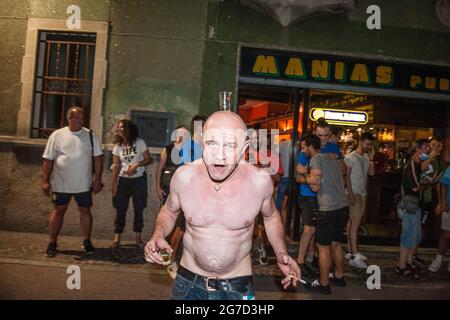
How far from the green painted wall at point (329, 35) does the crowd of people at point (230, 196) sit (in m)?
1.72

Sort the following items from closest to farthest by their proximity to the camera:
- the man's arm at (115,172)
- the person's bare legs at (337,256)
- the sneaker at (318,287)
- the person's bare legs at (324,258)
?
the person's bare legs at (324,258), the sneaker at (318,287), the person's bare legs at (337,256), the man's arm at (115,172)

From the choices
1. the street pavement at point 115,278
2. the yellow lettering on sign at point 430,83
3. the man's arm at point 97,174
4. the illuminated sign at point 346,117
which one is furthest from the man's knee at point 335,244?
the yellow lettering on sign at point 430,83

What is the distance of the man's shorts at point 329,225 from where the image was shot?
5.18 meters

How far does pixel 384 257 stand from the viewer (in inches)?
309

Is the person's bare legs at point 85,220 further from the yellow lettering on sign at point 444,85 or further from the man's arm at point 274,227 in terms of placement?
the yellow lettering on sign at point 444,85

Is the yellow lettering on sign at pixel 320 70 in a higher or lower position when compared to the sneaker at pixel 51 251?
higher

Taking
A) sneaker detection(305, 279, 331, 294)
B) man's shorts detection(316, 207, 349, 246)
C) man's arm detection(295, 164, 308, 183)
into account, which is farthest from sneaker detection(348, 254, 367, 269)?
man's arm detection(295, 164, 308, 183)

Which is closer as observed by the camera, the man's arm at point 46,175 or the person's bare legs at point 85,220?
the man's arm at point 46,175

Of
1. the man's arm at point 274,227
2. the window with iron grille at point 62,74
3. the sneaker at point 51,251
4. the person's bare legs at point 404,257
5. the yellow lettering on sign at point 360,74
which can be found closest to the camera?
the man's arm at point 274,227

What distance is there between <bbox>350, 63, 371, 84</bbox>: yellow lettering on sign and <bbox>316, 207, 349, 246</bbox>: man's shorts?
13.7 ft

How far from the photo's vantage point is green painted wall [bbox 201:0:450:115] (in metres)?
8.06

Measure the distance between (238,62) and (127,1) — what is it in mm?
2423

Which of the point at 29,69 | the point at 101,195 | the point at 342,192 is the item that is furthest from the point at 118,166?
the point at 342,192

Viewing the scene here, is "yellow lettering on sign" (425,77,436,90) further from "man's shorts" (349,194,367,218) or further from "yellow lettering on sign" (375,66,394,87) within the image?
"man's shorts" (349,194,367,218)
